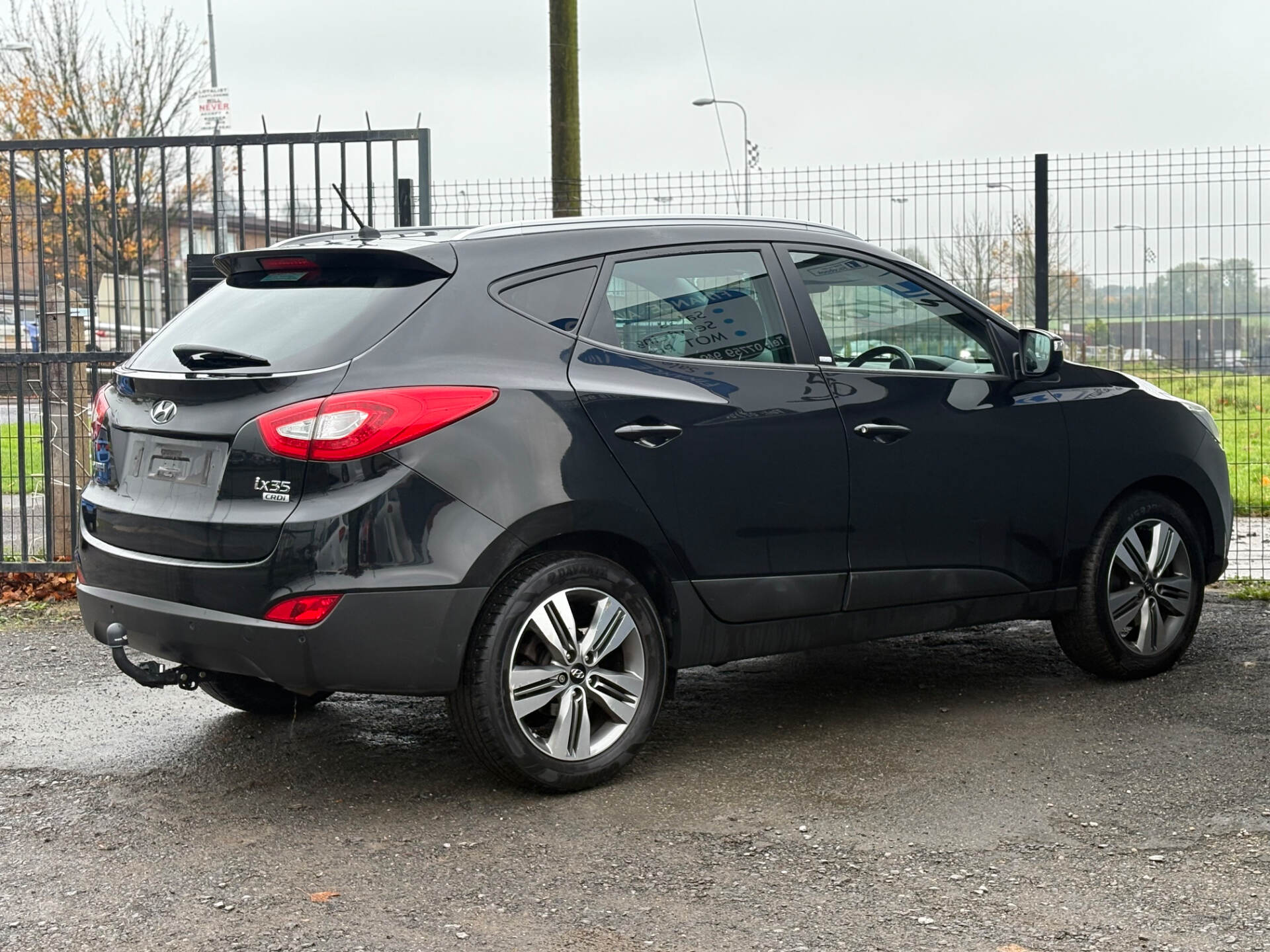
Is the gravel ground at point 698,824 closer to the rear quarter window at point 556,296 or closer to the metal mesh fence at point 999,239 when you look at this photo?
the rear quarter window at point 556,296

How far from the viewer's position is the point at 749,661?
6727 mm

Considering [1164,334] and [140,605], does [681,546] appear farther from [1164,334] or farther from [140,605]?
[1164,334]

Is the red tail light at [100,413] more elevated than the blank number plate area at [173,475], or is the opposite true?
the red tail light at [100,413]

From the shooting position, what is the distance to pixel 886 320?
216 inches

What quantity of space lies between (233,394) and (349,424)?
1.36ft

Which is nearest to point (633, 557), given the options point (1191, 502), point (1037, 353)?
point (1037, 353)

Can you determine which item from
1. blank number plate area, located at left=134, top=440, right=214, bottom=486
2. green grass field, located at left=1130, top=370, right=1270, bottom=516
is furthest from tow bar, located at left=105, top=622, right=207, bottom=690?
green grass field, located at left=1130, top=370, right=1270, bottom=516

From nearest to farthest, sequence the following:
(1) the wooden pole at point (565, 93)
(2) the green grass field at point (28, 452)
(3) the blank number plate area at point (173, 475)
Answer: (3) the blank number plate area at point (173, 475) → (2) the green grass field at point (28, 452) → (1) the wooden pole at point (565, 93)

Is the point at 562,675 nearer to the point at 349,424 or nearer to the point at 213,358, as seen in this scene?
the point at 349,424

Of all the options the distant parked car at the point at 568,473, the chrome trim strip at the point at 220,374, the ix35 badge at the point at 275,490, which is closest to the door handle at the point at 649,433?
the distant parked car at the point at 568,473

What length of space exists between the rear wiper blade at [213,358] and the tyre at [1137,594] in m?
3.27

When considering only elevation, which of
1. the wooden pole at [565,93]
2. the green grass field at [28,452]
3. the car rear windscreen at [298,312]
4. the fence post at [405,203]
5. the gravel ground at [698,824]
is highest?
the wooden pole at [565,93]

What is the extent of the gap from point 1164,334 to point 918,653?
2.94 meters

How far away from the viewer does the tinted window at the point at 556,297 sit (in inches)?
181
